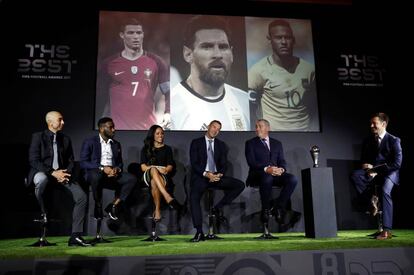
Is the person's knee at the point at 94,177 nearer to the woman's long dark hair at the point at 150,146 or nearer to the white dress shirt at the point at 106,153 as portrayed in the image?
the white dress shirt at the point at 106,153

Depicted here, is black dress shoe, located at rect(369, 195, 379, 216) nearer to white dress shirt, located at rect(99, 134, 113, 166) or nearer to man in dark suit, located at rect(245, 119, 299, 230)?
man in dark suit, located at rect(245, 119, 299, 230)

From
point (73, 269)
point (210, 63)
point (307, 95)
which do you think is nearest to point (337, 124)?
point (307, 95)

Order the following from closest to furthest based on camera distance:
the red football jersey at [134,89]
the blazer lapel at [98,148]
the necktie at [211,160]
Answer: the blazer lapel at [98,148] < the necktie at [211,160] < the red football jersey at [134,89]

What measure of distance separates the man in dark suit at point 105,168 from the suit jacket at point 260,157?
1422 mm

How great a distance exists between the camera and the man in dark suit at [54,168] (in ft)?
11.7

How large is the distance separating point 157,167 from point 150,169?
0.29 ft

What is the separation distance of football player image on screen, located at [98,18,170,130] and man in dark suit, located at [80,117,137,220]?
2.58 feet

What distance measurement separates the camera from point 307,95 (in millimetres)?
5578

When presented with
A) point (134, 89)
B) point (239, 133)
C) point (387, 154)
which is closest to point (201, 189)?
point (239, 133)

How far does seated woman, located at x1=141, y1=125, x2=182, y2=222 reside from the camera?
4.09m

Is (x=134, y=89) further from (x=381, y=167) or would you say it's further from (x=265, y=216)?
(x=381, y=167)

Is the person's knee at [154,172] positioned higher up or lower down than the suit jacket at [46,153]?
lower down

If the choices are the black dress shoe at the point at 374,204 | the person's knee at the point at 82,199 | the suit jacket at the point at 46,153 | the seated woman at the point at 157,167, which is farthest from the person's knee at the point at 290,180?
the suit jacket at the point at 46,153

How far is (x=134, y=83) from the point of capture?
5238mm
